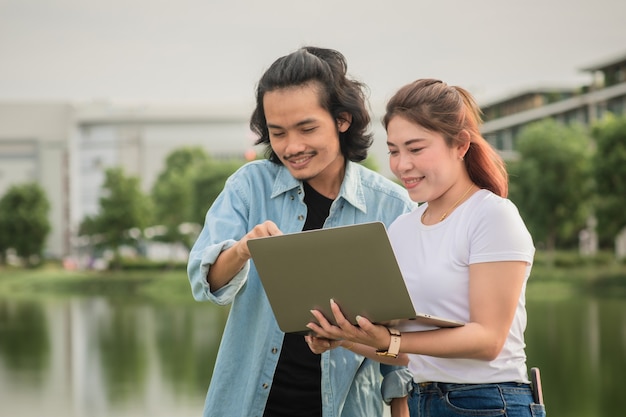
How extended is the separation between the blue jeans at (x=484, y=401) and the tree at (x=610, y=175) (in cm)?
1857

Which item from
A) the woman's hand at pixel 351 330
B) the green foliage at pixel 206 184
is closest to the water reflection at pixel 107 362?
the woman's hand at pixel 351 330

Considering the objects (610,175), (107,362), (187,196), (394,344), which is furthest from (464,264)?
(187,196)

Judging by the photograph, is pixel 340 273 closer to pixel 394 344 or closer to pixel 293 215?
pixel 394 344

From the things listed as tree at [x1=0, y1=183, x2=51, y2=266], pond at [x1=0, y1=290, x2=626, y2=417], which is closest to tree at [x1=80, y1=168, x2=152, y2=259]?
tree at [x1=0, y1=183, x2=51, y2=266]

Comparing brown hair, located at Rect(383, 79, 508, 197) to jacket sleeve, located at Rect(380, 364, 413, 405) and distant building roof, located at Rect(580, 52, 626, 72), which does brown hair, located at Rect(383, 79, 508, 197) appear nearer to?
jacket sleeve, located at Rect(380, 364, 413, 405)

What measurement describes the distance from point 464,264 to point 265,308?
1.80ft

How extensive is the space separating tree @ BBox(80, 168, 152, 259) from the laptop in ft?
97.9

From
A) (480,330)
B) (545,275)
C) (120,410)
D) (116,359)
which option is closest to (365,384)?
(480,330)

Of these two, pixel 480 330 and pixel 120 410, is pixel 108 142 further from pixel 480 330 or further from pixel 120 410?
pixel 480 330

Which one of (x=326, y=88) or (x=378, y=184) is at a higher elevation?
(x=326, y=88)

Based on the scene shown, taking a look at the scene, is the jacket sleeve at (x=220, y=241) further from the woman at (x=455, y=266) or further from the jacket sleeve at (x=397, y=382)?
the jacket sleeve at (x=397, y=382)

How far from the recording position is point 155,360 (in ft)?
36.0

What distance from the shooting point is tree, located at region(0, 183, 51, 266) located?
34.5 m

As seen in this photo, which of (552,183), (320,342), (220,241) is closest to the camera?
(320,342)
